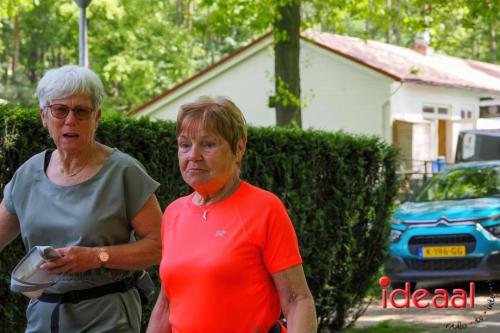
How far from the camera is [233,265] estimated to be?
9.91ft

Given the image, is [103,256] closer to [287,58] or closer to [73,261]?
[73,261]

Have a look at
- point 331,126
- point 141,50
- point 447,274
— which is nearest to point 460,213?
point 447,274

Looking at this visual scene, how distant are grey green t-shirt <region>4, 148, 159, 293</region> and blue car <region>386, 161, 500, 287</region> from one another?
8.73 metres

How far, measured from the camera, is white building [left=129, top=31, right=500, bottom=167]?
3603 centimetres

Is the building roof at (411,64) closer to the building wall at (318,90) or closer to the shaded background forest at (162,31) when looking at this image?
the building wall at (318,90)

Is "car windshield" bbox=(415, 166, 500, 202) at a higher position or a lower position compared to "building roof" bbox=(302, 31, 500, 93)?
lower

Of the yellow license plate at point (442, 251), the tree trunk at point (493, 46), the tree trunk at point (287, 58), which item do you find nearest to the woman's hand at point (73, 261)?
the yellow license plate at point (442, 251)

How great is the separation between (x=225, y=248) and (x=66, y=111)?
3.42 feet

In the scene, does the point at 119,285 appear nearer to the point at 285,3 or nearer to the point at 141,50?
the point at 285,3

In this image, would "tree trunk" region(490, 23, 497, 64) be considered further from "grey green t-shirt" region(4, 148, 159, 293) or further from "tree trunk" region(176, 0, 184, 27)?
"grey green t-shirt" region(4, 148, 159, 293)

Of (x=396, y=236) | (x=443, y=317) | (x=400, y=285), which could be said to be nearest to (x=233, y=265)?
(x=443, y=317)

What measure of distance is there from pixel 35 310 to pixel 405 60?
38.4 meters

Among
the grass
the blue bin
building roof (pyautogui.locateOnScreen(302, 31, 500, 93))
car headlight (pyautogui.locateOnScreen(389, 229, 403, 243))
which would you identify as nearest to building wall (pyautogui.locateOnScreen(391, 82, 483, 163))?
building roof (pyautogui.locateOnScreen(302, 31, 500, 93))

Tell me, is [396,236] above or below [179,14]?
below
